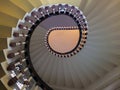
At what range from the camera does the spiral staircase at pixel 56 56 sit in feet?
13.8

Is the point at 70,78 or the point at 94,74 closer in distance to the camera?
the point at 94,74

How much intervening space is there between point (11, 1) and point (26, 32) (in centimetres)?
110

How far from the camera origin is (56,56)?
8.05 m

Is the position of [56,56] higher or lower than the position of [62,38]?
lower

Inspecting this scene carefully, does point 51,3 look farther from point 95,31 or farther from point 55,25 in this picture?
point 55,25

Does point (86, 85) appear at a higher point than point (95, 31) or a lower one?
lower

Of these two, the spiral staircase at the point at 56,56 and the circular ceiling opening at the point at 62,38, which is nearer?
the spiral staircase at the point at 56,56

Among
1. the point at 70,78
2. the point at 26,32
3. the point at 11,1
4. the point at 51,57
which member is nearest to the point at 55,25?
the point at 51,57

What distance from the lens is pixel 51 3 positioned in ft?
19.6

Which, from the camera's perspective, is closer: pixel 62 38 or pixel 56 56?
pixel 56 56

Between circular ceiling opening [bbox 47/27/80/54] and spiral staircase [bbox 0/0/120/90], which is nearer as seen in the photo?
spiral staircase [bbox 0/0/120/90]

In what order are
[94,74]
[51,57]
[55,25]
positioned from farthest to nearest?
1. [55,25]
2. [51,57]
3. [94,74]

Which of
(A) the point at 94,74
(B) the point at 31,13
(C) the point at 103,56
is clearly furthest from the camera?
(A) the point at 94,74

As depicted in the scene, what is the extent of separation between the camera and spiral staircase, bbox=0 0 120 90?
13.8ft
